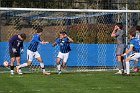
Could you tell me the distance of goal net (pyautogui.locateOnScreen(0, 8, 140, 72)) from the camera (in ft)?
80.6

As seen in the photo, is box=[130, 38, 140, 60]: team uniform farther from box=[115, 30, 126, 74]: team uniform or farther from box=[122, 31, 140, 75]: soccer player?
box=[115, 30, 126, 74]: team uniform

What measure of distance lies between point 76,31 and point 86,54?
170 centimetres

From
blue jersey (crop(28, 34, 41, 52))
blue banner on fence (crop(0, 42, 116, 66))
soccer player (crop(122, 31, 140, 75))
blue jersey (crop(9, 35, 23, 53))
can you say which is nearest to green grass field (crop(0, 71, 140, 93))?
soccer player (crop(122, 31, 140, 75))

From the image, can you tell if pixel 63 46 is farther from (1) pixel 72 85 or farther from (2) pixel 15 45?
(1) pixel 72 85

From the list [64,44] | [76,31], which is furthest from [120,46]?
[76,31]

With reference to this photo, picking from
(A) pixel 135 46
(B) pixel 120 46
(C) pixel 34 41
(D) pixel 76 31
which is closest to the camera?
(A) pixel 135 46

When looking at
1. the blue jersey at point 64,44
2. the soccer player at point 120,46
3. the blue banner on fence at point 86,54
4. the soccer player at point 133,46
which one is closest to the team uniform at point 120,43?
the soccer player at point 120,46

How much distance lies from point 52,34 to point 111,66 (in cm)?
427

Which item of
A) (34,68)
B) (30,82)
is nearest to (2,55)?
(34,68)

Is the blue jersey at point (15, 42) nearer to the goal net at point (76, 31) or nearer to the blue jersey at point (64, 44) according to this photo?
the blue jersey at point (64, 44)

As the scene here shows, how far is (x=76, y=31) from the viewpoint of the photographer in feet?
86.5

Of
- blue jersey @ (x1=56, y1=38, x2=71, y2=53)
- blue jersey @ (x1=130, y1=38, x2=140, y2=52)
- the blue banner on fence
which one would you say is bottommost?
the blue banner on fence

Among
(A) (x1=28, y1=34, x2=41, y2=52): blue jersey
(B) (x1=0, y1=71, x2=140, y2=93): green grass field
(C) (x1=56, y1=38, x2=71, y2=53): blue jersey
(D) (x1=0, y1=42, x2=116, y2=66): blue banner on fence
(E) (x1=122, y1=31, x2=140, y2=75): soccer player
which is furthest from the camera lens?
(D) (x1=0, y1=42, x2=116, y2=66): blue banner on fence

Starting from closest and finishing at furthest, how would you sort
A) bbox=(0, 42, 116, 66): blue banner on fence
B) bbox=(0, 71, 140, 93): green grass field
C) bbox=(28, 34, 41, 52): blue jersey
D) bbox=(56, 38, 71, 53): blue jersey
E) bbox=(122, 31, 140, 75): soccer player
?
bbox=(0, 71, 140, 93): green grass field < bbox=(122, 31, 140, 75): soccer player < bbox=(28, 34, 41, 52): blue jersey < bbox=(56, 38, 71, 53): blue jersey < bbox=(0, 42, 116, 66): blue banner on fence
